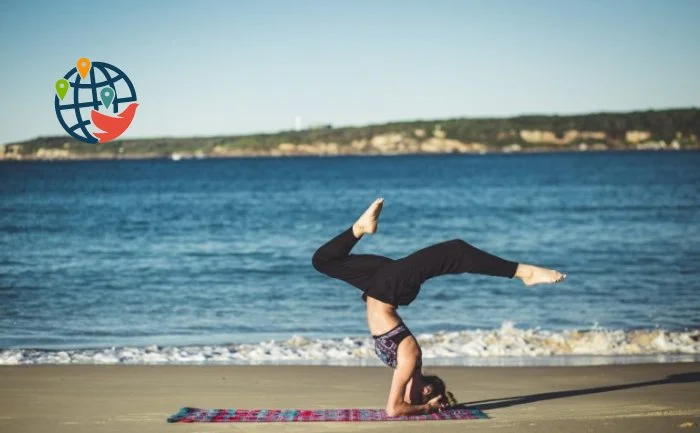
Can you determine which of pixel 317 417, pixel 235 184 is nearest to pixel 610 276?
pixel 317 417

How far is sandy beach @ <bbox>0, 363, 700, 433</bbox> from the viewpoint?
7.53 m

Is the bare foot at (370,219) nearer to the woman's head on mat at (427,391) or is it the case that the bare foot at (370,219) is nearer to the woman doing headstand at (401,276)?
the woman doing headstand at (401,276)

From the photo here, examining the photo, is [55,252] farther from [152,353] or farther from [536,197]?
[536,197]

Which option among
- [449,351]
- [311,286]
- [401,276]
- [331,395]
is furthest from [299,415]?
[311,286]

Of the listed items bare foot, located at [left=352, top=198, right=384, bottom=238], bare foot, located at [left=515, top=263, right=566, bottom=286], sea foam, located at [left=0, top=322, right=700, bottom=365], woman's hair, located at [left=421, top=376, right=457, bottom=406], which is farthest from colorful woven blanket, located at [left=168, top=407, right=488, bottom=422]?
sea foam, located at [left=0, top=322, right=700, bottom=365]

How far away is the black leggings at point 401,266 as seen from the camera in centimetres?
682

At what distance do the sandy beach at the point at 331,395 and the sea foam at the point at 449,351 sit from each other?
133 cm

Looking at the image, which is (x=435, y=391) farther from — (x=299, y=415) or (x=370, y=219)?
(x=370, y=219)

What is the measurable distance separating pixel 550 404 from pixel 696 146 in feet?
608

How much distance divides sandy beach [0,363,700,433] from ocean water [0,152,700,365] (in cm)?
170

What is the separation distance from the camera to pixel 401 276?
7.11 metres

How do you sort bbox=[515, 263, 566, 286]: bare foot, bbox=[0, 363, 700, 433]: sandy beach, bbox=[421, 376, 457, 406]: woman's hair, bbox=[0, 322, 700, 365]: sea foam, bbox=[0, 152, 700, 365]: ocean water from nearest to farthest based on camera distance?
bbox=[515, 263, 566, 286]: bare foot
bbox=[0, 363, 700, 433]: sandy beach
bbox=[421, 376, 457, 406]: woman's hair
bbox=[0, 322, 700, 365]: sea foam
bbox=[0, 152, 700, 365]: ocean water

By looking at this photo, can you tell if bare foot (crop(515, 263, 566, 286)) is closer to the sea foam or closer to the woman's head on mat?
the woman's head on mat

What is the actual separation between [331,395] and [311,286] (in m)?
12.9
